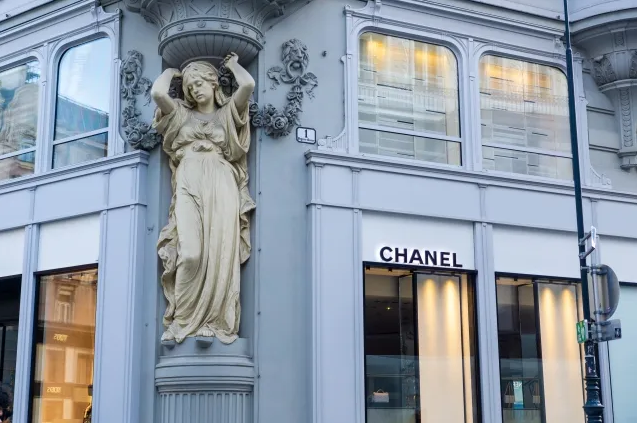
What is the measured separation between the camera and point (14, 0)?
62.3ft

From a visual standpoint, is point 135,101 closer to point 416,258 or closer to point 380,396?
point 416,258

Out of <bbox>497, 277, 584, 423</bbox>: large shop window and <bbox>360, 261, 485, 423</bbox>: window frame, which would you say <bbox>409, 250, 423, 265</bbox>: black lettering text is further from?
<bbox>497, 277, 584, 423</bbox>: large shop window

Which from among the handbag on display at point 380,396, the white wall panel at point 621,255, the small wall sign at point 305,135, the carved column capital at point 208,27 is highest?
the carved column capital at point 208,27

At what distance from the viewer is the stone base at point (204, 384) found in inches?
581

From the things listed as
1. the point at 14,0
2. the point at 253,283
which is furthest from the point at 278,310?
the point at 14,0

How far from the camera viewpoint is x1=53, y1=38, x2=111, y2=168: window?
1734 cm

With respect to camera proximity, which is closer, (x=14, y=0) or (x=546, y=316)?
(x=546, y=316)

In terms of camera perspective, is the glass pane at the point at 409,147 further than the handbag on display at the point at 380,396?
Yes

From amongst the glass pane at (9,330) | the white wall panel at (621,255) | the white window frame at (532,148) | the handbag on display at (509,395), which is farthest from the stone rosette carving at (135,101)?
the white wall panel at (621,255)

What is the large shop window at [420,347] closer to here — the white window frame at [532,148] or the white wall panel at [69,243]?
the white window frame at [532,148]

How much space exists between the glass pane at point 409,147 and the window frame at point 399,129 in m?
0.07

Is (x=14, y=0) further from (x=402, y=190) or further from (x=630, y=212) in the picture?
(x=630, y=212)

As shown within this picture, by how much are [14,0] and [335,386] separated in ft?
31.1

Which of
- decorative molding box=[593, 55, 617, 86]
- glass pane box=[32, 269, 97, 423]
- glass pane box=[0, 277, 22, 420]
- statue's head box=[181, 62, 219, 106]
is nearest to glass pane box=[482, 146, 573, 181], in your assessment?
decorative molding box=[593, 55, 617, 86]
